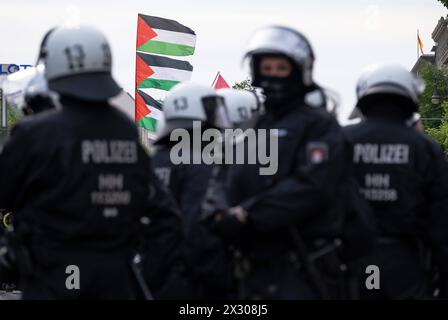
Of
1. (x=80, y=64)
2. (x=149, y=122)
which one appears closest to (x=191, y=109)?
(x=80, y=64)

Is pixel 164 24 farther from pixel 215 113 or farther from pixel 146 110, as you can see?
pixel 215 113

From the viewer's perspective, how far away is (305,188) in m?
6.06

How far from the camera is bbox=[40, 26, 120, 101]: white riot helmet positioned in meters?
6.08

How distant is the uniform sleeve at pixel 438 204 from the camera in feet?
25.5

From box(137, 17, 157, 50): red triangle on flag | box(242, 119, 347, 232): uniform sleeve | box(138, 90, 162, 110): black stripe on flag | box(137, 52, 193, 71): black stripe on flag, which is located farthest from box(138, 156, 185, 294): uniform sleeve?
box(137, 17, 157, 50): red triangle on flag

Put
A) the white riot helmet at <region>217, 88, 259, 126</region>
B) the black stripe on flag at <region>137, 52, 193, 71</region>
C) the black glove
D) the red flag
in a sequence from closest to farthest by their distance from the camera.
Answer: the black glove, the white riot helmet at <region>217, 88, 259, 126</region>, the black stripe on flag at <region>137, 52, 193, 71</region>, the red flag

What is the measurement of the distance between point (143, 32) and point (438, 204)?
35.1 feet

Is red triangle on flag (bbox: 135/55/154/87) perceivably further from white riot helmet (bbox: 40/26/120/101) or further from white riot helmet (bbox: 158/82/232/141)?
white riot helmet (bbox: 40/26/120/101)

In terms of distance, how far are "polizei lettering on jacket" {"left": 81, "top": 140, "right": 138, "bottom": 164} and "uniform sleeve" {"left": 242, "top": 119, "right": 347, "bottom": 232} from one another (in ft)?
2.02

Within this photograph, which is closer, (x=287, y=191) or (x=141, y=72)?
(x=287, y=191)

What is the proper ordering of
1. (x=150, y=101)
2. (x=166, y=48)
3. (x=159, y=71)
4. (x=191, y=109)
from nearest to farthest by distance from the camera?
(x=191, y=109)
(x=150, y=101)
(x=159, y=71)
(x=166, y=48)

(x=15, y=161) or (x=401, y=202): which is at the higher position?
(x=15, y=161)

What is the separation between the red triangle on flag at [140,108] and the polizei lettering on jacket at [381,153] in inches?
349

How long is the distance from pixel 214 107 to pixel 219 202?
254 cm
